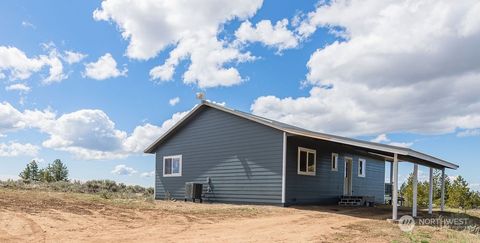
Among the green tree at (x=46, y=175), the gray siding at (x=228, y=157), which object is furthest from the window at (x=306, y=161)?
the green tree at (x=46, y=175)

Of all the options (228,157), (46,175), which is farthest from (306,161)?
(46,175)

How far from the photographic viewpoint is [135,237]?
9.29m

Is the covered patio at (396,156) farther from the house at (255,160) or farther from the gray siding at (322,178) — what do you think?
the gray siding at (322,178)

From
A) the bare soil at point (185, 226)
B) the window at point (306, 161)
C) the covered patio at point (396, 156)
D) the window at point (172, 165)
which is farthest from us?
the window at point (172, 165)

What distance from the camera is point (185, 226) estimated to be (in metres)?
11.1

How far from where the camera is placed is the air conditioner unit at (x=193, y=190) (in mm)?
19922

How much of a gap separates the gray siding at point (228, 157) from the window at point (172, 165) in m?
0.24

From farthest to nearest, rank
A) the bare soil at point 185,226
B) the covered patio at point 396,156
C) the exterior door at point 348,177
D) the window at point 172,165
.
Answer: the exterior door at point 348,177
the window at point 172,165
the covered patio at point 396,156
the bare soil at point 185,226

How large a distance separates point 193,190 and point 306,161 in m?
5.13

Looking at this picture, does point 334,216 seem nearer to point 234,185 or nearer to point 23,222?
point 234,185

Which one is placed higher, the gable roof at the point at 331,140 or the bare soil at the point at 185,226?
the gable roof at the point at 331,140

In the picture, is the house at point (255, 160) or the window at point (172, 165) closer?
the house at point (255, 160)

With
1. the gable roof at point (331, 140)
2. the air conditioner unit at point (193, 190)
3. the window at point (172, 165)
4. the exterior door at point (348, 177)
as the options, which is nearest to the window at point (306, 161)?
the gable roof at point (331, 140)

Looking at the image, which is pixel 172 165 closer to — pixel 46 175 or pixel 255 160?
pixel 255 160
